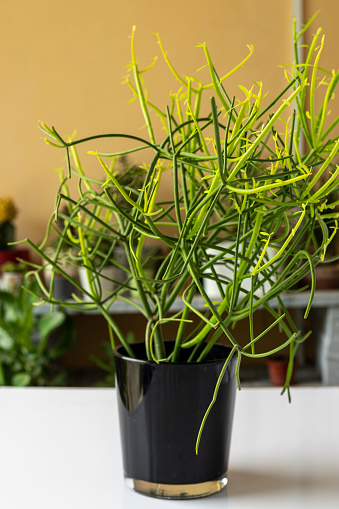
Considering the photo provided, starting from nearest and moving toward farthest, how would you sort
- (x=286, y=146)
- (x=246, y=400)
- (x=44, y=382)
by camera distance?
(x=286, y=146), (x=246, y=400), (x=44, y=382)

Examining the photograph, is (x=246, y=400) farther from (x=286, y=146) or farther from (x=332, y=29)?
(x=332, y=29)

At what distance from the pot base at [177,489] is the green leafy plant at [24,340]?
166 centimetres

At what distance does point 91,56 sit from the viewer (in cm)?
245

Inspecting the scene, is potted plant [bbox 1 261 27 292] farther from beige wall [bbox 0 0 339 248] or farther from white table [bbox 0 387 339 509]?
white table [bbox 0 387 339 509]

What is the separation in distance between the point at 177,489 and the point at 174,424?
2.1 inches

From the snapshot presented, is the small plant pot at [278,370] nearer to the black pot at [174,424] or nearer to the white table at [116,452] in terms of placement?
the white table at [116,452]

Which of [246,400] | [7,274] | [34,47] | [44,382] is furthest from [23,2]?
[246,400]

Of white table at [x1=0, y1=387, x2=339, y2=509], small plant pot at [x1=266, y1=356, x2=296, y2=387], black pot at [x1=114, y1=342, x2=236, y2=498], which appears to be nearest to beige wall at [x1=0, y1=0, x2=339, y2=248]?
small plant pot at [x1=266, y1=356, x2=296, y2=387]

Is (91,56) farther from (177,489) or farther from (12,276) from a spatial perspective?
(177,489)

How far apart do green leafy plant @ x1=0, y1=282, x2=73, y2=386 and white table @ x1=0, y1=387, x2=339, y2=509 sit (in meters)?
1.38

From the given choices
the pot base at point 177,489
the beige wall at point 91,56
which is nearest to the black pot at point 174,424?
the pot base at point 177,489

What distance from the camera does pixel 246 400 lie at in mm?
691

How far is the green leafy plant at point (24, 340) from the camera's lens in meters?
2.09

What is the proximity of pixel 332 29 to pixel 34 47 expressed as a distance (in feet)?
3.95
